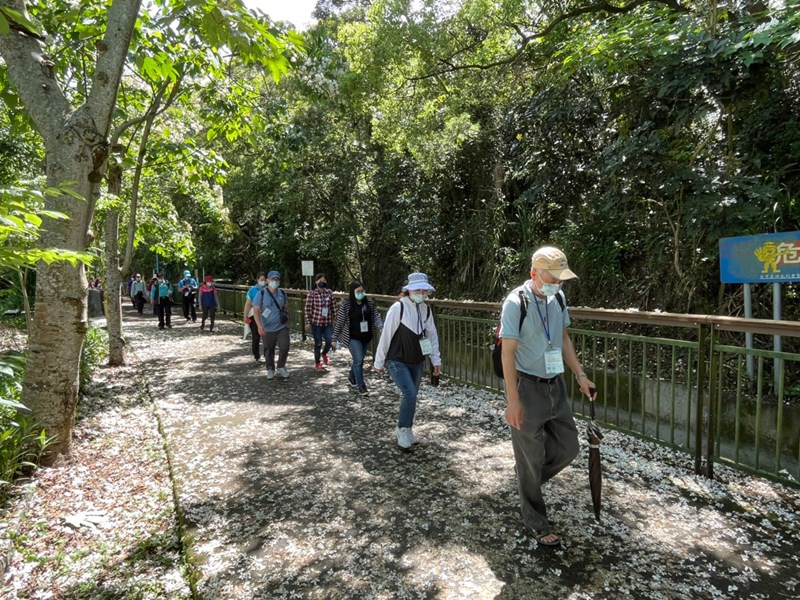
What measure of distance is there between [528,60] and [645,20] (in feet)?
13.2

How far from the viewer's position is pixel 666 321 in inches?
168

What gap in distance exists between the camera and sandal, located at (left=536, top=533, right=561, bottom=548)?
10.1ft

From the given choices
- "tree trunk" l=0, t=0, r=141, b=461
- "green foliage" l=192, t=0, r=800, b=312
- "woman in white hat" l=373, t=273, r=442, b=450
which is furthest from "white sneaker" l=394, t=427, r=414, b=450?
"green foliage" l=192, t=0, r=800, b=312

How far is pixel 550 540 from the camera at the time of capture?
10.1 feet

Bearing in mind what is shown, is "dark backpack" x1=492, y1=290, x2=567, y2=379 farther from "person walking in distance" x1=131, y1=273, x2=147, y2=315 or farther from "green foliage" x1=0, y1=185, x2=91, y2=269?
"person walking in distance" x1=131, y1=273, x2=147, y2=315

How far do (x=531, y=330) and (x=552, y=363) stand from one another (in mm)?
244

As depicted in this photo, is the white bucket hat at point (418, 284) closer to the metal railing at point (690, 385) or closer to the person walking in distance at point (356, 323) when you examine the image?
the metal railing at point (690, 385)

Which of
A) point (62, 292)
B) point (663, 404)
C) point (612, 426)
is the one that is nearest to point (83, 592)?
point (62, 292)

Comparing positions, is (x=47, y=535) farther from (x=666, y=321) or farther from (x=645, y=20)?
(x=645, y=20)

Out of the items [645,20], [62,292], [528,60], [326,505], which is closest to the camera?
[326,505]

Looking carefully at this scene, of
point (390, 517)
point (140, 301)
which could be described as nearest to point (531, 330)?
point (390, 517)

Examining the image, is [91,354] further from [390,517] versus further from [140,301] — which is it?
[140,301]

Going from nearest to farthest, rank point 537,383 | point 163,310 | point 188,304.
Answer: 1. point 537,383
2. point 163,310
3. point 188,304

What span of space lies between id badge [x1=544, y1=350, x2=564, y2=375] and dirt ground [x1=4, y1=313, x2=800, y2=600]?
1104 mm
